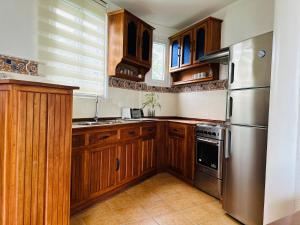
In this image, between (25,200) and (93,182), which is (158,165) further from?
(25,200)

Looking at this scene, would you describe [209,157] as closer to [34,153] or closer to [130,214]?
[130,214]

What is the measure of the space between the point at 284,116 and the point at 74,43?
2.52m

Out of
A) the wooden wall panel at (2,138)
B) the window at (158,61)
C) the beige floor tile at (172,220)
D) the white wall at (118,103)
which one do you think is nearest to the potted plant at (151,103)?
the white wall at (118,103)

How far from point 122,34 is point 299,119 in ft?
8.02

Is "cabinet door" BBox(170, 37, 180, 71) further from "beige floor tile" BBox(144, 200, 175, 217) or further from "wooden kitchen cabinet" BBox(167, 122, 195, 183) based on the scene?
"beige floor tile" BBox(144, 200, 175, 217)

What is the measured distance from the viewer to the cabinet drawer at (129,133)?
262 cm

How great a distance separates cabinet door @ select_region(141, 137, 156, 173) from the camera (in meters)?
3.04

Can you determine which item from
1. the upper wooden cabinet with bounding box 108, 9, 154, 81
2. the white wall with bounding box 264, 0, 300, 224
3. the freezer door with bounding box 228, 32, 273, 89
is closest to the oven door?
the freezer door with bounding box 228, 32, 273, 89

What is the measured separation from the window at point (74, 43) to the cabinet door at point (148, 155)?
1074 millimetres

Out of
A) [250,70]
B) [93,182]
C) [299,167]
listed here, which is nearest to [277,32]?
[250,70]

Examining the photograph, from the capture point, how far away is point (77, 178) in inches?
79.8

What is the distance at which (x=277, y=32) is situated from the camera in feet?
4.90

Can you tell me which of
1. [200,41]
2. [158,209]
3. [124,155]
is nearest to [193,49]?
[200,41]

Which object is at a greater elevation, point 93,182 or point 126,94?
point 126,94
